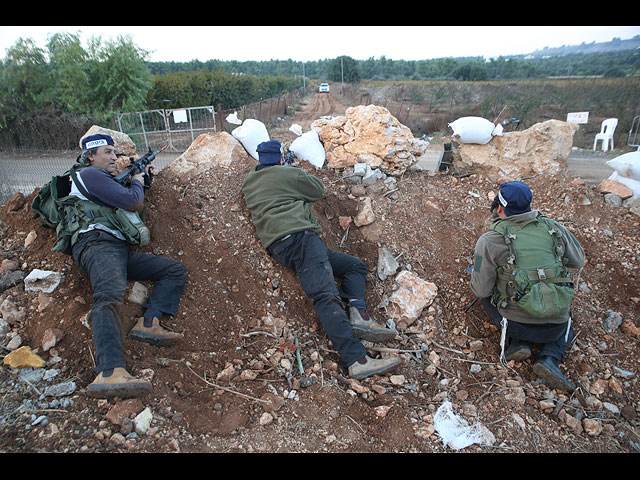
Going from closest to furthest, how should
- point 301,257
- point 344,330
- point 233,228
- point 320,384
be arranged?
point 320,384 < point 344,330 < point 301,257 < point 233,228

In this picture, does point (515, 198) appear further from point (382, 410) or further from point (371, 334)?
point (382, 410)

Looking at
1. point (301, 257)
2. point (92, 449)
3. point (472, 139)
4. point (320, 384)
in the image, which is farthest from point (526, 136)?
point (92, 449)

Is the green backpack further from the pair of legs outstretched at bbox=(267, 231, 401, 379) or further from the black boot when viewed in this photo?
the pair of legs outstretched at bbox=(267, 231, 401, 379)

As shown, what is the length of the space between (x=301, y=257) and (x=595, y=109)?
25.7m

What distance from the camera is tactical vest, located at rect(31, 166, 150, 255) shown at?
2.76m

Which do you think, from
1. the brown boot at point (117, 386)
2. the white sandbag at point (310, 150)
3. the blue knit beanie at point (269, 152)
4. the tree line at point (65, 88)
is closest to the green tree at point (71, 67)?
the tree line at point (65, 88)

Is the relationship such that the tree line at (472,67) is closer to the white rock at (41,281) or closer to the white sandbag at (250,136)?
the white sandbag at (250,136)

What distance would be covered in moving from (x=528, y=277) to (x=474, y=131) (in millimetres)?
3099

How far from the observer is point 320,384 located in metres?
2.55

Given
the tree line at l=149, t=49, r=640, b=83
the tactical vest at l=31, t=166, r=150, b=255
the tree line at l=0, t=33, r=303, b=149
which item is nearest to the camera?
the tactical vest at l=31, t=166, r=150, b=255

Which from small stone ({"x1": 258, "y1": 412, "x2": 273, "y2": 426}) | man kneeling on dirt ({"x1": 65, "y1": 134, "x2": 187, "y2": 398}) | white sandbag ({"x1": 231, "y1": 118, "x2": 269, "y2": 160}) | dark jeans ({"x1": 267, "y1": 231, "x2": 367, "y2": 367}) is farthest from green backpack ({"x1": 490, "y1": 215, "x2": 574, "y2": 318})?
white sandbag ({"x1": 231, "y1": 118, "x2": 269, "y2": 160})

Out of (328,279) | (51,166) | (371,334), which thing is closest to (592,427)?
(371,334)

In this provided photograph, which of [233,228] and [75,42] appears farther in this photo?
[75,42]

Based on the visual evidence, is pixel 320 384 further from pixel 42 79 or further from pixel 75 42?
pixel 42 79
